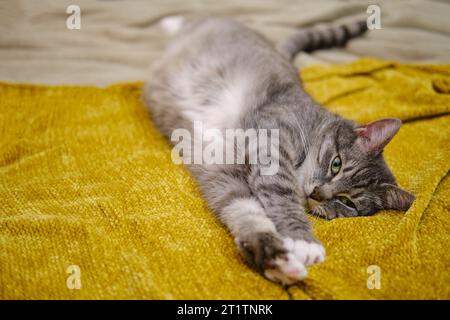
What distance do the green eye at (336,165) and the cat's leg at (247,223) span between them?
14.3 inches

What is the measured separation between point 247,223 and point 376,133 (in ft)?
2.30

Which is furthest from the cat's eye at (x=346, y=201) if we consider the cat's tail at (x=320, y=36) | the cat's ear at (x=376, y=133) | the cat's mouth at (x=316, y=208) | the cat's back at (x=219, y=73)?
the cat's tail at (x=320, y=36)

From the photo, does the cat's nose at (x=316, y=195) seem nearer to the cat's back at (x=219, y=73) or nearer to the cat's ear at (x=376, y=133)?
the cat's ear at (x=376, y=133)

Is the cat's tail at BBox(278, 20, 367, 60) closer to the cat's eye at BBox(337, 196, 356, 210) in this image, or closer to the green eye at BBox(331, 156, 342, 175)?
the green eye at BBox(331, 156, 342, 175)

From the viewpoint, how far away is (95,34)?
265 centimetres

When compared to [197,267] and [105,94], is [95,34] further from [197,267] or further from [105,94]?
[197,267]

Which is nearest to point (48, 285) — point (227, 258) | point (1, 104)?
point (227, 258)

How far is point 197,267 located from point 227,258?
11 centimetres

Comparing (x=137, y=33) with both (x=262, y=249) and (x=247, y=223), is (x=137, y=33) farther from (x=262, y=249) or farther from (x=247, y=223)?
(x=262, y=249)

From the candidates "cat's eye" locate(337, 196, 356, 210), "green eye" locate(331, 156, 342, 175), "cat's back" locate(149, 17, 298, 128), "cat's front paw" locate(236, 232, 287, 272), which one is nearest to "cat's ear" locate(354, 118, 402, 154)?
"green eye" locate(331, 156, 342, 175)

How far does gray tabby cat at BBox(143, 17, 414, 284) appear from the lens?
1.35m

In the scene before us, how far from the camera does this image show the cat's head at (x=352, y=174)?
1572 mm

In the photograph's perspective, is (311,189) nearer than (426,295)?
No

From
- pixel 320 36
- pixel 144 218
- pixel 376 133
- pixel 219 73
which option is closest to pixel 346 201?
pixel 376 133
